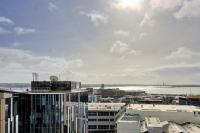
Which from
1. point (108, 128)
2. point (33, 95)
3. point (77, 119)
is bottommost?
point (108, 128)

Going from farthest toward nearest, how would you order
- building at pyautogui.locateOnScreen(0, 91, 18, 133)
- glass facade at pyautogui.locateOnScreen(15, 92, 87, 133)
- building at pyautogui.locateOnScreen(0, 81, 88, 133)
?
glass facade at pyautogui.locateOnScreen(15, 92, 87, 133) < building at pyautogui.locateOnScreen(0, 81, 88, 133) < building at pyautogui.locateOnScreen(0, 91, 18, 133)

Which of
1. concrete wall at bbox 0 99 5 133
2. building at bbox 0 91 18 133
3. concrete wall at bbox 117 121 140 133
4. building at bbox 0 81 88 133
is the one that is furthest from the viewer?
concrete wall at bbox 117 121 140 133

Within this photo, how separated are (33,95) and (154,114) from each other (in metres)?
57.8

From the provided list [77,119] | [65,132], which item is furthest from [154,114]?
[65,132]

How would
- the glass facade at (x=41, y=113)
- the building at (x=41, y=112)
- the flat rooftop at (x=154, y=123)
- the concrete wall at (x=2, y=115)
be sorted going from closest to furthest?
the concrete wall at (x=2, y=115)
the building at (x=41, y=112)
the glass facade at (x=41, y=113)
the flat rooftop at (x=154, y=123)

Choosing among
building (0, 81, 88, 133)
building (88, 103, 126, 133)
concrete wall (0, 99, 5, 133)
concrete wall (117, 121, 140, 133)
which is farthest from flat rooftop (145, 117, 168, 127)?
concrete wall (0, 99, 5, 133)

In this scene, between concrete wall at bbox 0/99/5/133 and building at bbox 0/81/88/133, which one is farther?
building at bbox 0/81/88/133

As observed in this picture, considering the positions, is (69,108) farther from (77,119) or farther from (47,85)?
(47,85)

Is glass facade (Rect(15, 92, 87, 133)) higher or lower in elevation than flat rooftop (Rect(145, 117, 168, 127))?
higher

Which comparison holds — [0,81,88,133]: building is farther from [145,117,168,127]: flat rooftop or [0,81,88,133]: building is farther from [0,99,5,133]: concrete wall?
[145,117,168,127]: flat rooftop

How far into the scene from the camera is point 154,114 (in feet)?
377

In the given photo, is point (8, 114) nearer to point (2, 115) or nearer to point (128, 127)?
point (2, 115)

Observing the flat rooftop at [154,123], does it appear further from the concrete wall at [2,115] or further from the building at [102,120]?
the concrete wall at [2,115]

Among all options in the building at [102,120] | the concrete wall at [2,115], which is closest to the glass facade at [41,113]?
the concrete wall at [2,115]
